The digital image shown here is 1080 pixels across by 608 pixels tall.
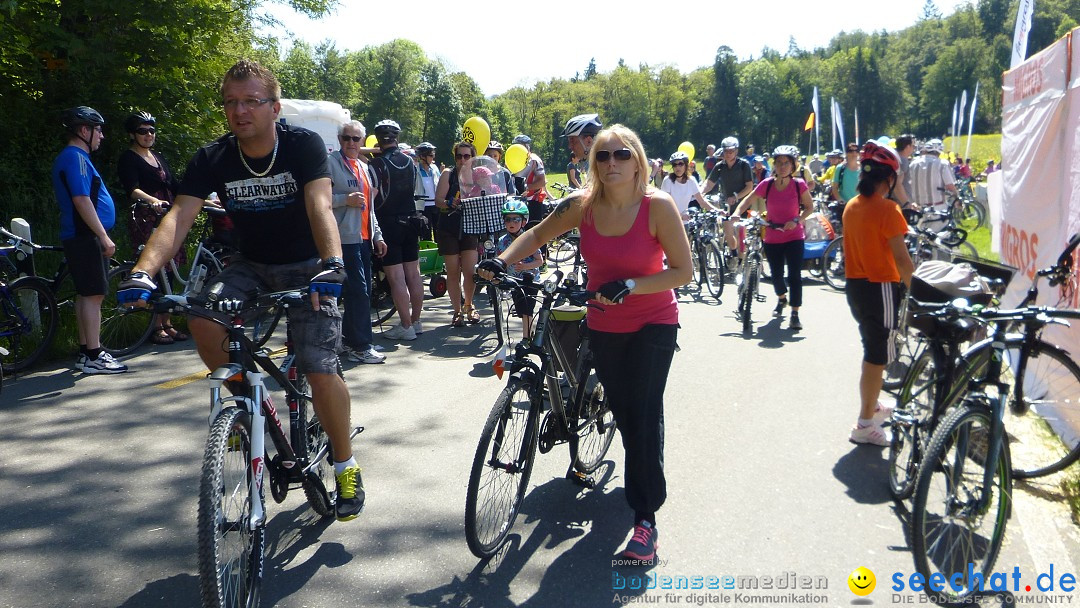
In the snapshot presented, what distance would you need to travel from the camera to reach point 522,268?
785 cm

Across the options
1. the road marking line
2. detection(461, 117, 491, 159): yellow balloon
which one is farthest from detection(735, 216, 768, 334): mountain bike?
the road marking line

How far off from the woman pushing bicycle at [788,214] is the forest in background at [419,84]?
735 cm

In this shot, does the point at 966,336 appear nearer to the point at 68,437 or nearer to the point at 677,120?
the point at 68,437

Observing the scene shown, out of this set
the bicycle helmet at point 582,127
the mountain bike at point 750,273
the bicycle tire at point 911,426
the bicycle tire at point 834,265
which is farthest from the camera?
the bicycle tire at point 834,265

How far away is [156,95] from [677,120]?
124990 mm

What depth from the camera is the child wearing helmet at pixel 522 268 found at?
3977mm

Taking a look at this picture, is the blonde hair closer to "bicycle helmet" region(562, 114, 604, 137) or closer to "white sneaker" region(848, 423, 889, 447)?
"white sneaker" region(848, 423, 889, 447)

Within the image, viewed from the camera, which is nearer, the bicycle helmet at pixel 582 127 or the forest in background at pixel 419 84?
the bicycle helmet at pixel 582 127

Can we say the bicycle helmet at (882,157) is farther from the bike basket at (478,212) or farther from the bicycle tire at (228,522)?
the bike basket at (478,212)

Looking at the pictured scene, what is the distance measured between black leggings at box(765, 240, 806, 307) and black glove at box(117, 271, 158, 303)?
764cm

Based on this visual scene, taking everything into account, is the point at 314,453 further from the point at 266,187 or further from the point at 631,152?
the point at 631,152

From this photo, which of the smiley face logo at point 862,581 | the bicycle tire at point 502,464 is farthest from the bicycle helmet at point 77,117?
the smiley face logo at point 862,581

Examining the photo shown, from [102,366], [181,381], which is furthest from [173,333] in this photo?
[181,381]

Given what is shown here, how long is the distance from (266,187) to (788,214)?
690 centimetres
